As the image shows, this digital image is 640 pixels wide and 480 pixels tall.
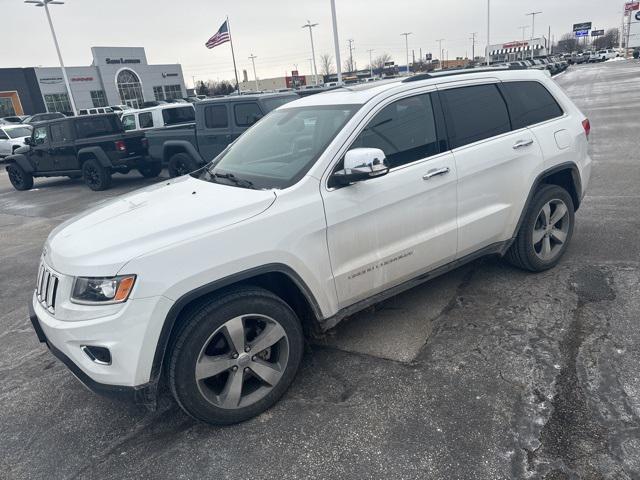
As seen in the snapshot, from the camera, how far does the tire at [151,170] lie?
11969 mm

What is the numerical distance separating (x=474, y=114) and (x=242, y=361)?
8.60 feet

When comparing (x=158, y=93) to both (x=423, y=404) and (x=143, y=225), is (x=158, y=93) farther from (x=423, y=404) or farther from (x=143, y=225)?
(x=423, y=404)

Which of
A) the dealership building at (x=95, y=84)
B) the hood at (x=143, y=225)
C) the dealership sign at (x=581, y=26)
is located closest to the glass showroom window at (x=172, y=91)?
the dealership building at (x=95, y=84)

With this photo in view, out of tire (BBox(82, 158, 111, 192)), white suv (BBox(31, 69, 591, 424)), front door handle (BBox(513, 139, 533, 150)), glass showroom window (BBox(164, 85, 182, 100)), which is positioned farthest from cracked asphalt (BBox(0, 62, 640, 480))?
glass showroom window (BBox(164, 85, 182, 100))

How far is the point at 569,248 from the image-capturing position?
16.4 feet

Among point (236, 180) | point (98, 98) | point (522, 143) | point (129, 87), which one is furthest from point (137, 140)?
point (129, 87)

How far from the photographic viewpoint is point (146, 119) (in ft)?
44.1

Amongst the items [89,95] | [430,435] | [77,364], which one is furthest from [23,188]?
[89,95]

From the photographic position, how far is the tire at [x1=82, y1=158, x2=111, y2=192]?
11.6m

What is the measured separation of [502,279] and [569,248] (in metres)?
1.10

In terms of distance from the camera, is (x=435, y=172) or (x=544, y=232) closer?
(x=435, y=172)

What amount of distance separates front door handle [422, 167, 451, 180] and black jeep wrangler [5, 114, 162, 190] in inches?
377

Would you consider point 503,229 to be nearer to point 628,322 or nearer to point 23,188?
point 628,322

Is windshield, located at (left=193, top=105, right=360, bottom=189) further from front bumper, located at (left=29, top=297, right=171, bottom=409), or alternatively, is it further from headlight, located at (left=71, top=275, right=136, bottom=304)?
front bumper, located at (left=29, top=297, right=171, bottom=409)
